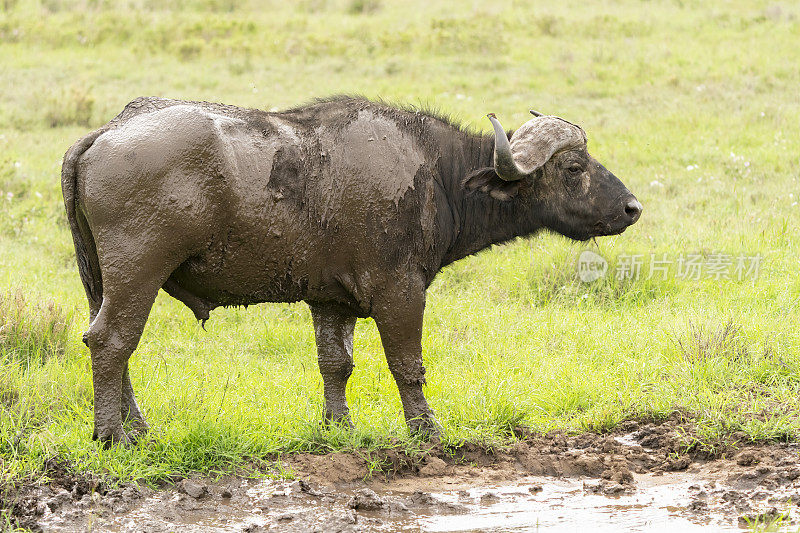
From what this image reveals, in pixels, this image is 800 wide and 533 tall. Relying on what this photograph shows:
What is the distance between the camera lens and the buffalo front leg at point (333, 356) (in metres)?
6.19

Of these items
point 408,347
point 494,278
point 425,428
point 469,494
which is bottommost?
point 469,494

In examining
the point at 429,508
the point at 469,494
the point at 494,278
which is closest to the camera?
the point at 429,508

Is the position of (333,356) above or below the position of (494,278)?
above

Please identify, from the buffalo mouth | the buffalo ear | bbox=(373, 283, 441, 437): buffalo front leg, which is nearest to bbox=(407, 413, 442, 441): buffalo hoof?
bbox=(373, 283, 441, 437): buffalo front leg

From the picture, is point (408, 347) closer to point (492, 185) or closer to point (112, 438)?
point (492, 185)

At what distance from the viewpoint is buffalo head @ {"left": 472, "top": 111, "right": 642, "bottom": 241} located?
19.4 feet

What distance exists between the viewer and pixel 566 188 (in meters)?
6.07

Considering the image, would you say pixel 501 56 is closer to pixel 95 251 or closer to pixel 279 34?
pixel 279 34

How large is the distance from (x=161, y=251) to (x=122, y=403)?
1149mm

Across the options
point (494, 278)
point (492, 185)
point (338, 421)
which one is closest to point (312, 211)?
point (492, 185)

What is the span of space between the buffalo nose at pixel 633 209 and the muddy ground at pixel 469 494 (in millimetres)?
1422

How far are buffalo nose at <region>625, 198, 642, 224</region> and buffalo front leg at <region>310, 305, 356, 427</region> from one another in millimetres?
1926

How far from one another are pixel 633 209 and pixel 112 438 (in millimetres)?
3515

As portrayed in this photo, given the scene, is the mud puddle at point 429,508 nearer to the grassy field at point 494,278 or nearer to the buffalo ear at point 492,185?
the grassy field at point 494,278
